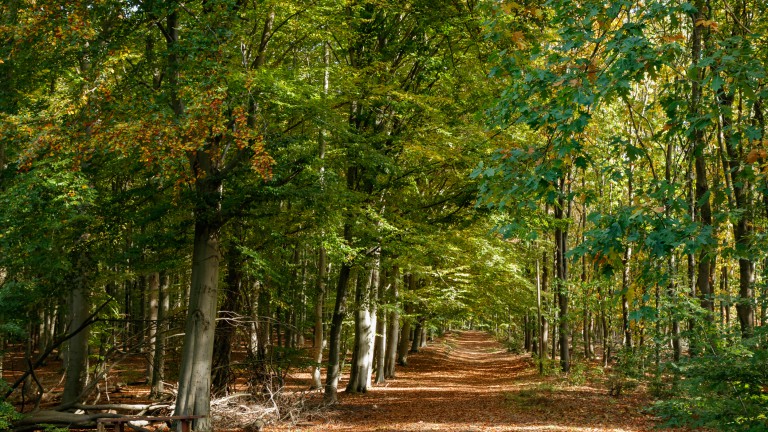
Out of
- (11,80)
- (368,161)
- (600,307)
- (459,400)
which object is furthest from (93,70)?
(600,307)

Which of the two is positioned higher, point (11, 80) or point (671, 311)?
point (11, 80)

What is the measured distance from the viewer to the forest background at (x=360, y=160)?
5312mm

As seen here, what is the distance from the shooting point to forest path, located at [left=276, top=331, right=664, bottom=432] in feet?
43.4

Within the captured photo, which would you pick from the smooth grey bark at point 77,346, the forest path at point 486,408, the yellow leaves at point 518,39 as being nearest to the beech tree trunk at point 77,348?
the smooth grey bark at point 77,346

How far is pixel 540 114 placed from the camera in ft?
16.9

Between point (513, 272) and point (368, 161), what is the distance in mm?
6859

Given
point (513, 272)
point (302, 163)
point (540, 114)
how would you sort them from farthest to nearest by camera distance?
1. point (513, 272)
2. point (302, 163)
3. point (540, 114)

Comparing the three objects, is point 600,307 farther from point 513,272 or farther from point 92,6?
point 92,6

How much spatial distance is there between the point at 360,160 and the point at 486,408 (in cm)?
835

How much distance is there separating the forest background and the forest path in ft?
4.40

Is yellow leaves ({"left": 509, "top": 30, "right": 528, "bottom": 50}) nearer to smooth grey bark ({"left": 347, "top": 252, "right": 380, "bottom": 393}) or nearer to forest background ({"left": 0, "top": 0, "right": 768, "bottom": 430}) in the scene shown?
forest background ({"left": 0, "top": 0, "right": 768, "bottom": 430})

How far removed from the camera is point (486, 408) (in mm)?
16812

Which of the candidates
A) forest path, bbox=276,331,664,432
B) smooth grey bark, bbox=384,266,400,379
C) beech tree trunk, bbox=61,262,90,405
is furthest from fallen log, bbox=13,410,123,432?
smooth grey bark, bbox=384,266,400,379

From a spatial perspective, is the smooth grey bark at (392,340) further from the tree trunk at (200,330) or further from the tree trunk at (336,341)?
the tree trunk at (200,330)
